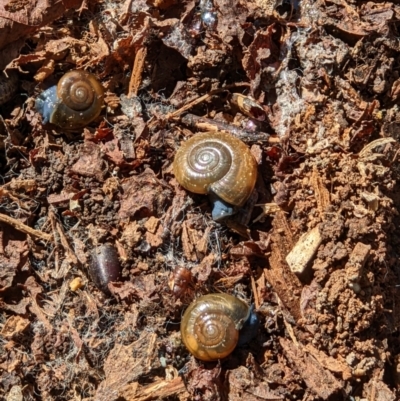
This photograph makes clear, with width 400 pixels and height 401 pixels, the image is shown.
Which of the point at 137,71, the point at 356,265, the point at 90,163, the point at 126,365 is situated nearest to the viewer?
the point at 356,265

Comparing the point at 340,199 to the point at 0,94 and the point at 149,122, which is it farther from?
the point at 0,94

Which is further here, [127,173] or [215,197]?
[127,173]

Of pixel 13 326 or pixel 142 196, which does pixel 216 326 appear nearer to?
pixel 142 196

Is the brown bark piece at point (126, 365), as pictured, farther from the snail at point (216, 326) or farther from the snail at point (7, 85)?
the snail at point (7, 85)

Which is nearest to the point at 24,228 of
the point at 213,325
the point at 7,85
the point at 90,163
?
the point at 90,163

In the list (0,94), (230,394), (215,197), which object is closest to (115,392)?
(230,394)

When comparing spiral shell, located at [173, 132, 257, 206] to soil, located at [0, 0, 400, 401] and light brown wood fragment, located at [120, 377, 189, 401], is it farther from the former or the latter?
light brown wood fragment, located at [120, 377, 189, 401]

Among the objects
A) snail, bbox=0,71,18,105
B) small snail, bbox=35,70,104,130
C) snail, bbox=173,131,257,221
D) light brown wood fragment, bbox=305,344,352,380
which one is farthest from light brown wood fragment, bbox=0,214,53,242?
light brown wood fragment, bbox=305,344,352,380
